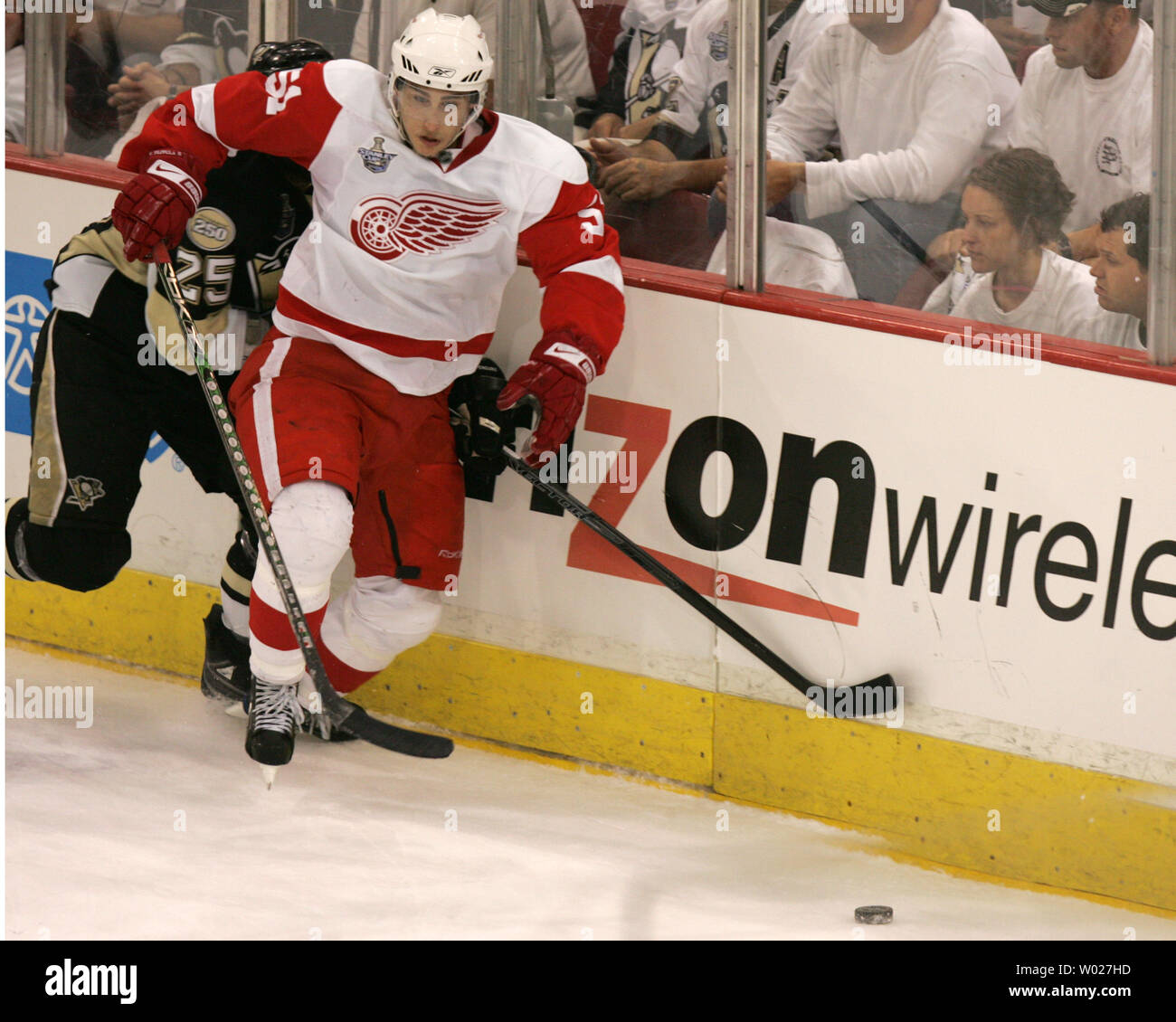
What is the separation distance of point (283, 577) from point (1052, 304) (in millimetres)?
1390

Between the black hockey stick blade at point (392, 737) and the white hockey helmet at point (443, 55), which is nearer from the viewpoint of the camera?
the white hockey helmet at point (443, 55)

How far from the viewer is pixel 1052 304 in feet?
9.71

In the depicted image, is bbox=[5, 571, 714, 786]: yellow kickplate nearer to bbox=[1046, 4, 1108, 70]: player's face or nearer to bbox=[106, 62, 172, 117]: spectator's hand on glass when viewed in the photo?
bbox=[106, 62, 172, 117]: spectator's hand on glass

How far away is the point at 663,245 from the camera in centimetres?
338

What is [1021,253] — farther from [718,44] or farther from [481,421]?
[481,421]

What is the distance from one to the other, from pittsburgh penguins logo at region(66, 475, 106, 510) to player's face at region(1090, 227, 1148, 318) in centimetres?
196

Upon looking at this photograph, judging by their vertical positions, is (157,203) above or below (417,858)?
above

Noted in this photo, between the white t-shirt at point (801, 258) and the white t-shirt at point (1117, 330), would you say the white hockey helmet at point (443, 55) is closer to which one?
the white t-shirt at point (801, 258)

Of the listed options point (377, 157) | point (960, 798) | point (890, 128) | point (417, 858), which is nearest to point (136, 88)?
point (377, 157)

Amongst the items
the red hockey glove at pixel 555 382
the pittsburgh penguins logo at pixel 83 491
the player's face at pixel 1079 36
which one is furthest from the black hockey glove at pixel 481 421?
the player's face at pixel 1079 36

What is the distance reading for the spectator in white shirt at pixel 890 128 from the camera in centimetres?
299

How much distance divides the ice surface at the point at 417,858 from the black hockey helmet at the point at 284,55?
1.33 meters

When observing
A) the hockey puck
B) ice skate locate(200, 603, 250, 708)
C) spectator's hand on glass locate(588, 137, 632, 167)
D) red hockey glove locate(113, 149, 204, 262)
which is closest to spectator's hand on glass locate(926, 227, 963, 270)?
spectator's hand on glass locate(588, 137, 632, 167)
